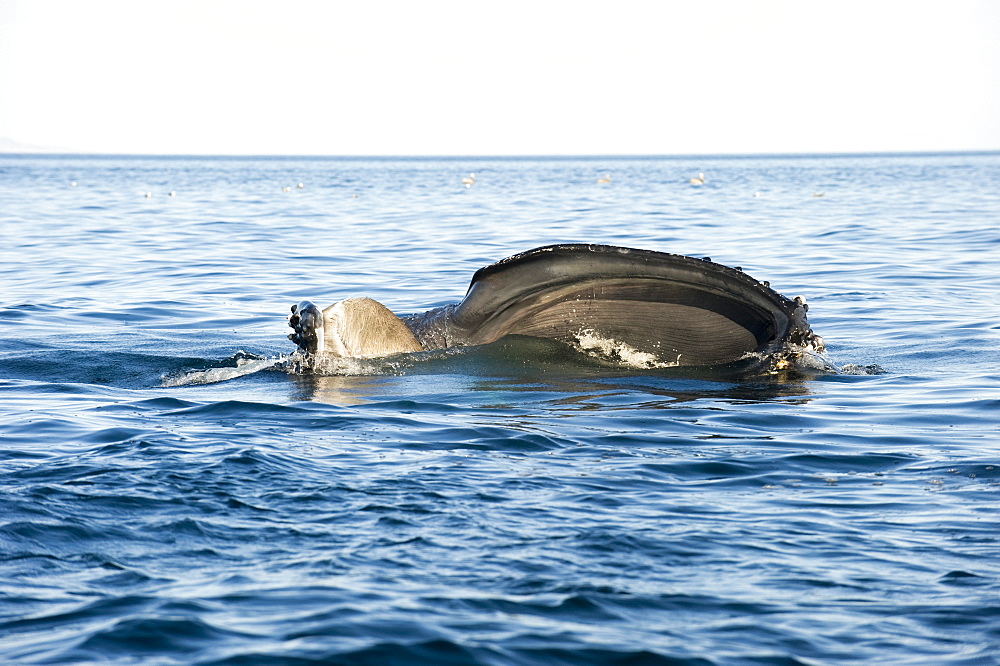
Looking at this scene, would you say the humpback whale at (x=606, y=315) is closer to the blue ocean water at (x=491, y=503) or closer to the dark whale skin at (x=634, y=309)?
the dark whale skin at (x=634, y=309)

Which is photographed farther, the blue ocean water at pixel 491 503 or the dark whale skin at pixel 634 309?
the dark whale skin at pixel 634 309

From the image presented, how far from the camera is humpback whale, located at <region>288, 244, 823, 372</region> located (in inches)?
279

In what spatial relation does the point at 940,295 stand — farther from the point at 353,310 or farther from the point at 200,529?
the point at 200,529

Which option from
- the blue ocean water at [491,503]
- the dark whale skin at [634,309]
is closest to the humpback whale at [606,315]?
the dark whale skin at [634,309]

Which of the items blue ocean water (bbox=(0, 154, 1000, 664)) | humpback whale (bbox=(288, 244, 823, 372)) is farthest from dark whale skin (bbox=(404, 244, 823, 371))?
blue ocean water (bbox=(0, 154, 1000, 664))

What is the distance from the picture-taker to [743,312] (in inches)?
289

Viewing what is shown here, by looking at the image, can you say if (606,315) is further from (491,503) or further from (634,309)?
(491,503)

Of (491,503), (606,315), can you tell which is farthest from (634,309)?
(491,503)

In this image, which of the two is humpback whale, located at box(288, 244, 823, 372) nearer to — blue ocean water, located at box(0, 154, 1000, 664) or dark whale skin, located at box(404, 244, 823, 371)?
dark whale skin, located at box(404, 244, 823, 371)

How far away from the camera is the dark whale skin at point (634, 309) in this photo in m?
7.06

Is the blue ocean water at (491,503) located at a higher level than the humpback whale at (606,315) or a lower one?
lower

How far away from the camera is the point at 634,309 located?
7.56m

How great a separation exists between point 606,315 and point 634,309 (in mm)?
237

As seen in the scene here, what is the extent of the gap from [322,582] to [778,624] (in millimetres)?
1689
